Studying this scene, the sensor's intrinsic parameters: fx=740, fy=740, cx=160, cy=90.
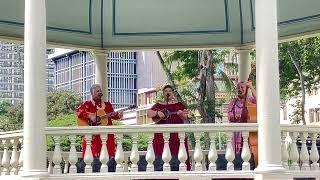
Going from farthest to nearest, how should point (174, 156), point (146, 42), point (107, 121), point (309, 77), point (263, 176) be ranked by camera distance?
point (309, 77) → point (146, 42) → point (107, 121) → point (174, 156) → point (263, 176)

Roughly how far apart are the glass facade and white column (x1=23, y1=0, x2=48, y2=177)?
130366 millimetres

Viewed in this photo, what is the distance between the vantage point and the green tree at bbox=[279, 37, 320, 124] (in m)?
39.6

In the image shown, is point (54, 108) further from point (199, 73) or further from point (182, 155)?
point (182, 155)

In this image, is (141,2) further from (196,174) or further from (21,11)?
(196,174)

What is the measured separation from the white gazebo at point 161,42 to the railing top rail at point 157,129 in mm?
17

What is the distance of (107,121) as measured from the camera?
1558 centimetres

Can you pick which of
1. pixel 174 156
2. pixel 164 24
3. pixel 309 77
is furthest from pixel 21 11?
pixel 309 77

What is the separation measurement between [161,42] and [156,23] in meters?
0.60

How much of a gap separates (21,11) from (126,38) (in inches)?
128

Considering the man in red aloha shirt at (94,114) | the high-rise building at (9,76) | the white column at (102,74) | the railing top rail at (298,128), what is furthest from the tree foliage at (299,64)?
the high-rise building at (9,76)

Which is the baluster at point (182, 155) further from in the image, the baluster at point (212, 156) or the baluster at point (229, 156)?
the baluster at point (229, 156)

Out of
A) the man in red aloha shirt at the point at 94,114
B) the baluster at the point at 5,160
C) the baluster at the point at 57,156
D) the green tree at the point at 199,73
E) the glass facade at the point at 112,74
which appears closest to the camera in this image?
the baluster at the point at 57,156

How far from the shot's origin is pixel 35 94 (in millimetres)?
12727

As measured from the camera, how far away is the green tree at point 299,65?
3956 centimetres
